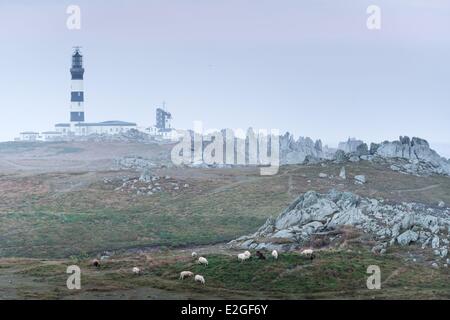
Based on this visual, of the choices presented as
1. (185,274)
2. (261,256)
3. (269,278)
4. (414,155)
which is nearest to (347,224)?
(261,256)

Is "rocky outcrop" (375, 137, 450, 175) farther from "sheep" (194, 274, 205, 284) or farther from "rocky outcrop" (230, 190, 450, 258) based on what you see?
"sheep" (194, 274, 205, 284)

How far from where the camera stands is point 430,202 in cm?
12056

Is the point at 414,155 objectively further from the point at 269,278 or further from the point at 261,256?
the point at 269,278

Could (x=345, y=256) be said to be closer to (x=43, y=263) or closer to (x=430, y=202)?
(x=43, y=263)

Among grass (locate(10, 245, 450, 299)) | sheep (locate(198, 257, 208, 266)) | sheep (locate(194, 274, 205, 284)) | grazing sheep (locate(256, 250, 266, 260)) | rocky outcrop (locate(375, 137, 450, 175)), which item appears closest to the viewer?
grass (locate(10, 245, 450, 299))

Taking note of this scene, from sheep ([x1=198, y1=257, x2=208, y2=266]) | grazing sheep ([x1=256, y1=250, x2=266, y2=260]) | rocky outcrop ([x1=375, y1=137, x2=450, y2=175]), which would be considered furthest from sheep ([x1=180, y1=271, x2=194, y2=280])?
rocky outcrop ([x1=375, y1=137, x2=450, y2=175])

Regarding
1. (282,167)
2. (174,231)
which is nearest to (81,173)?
(282,167)

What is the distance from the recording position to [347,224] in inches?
3120

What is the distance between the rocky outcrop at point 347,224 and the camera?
7200 centimetres

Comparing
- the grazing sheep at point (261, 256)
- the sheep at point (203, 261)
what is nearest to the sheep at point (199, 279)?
the sheep at point (203, 261)

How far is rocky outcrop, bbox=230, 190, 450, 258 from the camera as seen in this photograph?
72.0m

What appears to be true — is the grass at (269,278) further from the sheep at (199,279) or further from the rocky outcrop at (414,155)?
the rocky outcrop at (414,155)

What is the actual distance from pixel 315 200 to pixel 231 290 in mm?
30647

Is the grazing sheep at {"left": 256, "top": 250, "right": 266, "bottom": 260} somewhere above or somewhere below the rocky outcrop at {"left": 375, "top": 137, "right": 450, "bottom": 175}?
Answer: below
